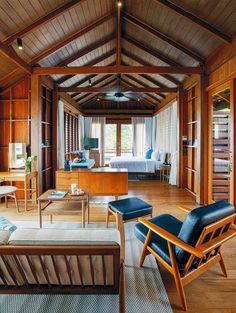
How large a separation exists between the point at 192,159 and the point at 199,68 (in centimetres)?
209

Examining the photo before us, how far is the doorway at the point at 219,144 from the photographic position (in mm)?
3781

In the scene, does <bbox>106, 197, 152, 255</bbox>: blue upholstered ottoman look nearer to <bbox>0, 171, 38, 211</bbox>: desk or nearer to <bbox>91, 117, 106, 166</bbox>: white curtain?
<bbox>0, 171, 38, 211</bbox>: desk

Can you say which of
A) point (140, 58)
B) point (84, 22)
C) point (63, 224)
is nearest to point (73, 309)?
point (63, 224)

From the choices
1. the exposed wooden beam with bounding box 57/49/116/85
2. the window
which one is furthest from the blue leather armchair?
A: the window

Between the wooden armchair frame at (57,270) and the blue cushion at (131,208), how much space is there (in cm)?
137

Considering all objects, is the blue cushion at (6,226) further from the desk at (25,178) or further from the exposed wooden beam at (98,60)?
the exposed wooden beam at (98,60)

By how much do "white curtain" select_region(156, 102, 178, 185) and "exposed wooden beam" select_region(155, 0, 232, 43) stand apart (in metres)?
2.86

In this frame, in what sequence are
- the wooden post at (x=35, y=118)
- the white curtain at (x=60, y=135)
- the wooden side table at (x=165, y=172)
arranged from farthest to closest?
the wooden side table at (x=165, y=172) → the white curtain at (x=60, y=135) → the wooden post at (x=35, y=118)

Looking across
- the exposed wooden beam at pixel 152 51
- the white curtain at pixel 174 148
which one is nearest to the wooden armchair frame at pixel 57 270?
the exposed wooden beam at pixel 152 51

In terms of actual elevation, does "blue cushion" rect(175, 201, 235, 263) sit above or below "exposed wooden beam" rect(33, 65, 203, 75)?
below

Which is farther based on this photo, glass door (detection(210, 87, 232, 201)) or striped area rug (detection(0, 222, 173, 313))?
glass door (detection(210, 87, 232, 201))

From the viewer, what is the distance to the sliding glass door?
10.4m

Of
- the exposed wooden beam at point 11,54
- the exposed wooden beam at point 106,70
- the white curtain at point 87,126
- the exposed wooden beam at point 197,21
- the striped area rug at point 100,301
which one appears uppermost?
the exposed wooden beam at point 197,21

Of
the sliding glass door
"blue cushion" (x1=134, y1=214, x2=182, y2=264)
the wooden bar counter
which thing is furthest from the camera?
the sliding glass door
